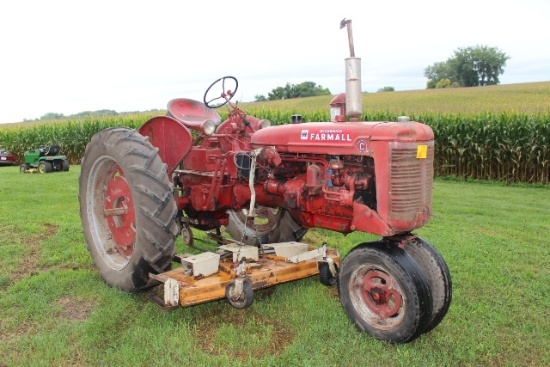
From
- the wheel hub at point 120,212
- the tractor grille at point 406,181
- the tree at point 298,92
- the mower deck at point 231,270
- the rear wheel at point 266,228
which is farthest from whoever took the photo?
the tree at point 298,92

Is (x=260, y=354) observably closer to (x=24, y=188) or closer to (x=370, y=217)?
(x=370, y=217)

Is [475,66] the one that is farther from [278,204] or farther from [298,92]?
[278,204]

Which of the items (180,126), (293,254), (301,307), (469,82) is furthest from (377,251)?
(469,82)

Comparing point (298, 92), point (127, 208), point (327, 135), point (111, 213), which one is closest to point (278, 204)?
point (327, 135)

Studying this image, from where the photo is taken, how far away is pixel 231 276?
3.77 meters

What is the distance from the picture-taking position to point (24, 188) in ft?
33.9

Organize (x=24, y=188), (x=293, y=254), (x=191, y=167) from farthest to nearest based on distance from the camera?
(x=24, y=188), (x=191, y=167), (x=293, y=254)

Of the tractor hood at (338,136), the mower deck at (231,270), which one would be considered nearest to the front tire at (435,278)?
the tractor hood at (338,136)

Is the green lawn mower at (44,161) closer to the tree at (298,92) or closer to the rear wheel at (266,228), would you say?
the rear wheel at (266,228)

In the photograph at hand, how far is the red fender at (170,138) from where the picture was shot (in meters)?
4.46

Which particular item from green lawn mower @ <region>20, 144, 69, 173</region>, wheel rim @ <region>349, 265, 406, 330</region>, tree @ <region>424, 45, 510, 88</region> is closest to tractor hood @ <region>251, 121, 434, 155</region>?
wheel rim @ <region>349, 265, 406, 330</region>

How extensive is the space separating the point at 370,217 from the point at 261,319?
Answer: 1.10 m

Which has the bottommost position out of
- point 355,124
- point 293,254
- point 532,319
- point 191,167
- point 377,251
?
point 532,319

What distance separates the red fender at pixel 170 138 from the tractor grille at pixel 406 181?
1890 mm
